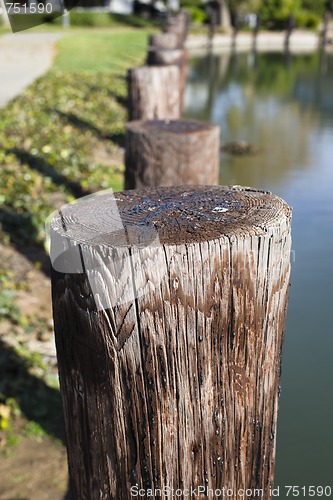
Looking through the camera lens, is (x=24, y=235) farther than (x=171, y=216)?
Yes

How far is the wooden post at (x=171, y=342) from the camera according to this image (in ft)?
5.04

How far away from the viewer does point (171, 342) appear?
5.14ft

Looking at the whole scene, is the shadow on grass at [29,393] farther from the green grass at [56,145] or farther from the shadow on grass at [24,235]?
the shadow on grass at [24,235]

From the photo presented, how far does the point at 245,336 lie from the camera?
5.39 ft

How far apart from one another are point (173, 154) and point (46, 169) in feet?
12.4

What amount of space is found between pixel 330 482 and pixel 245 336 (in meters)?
2.21

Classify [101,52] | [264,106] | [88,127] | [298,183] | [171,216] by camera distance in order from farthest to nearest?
[101,52] < [264,106] < [88,127] < [298,183] < [171,216]

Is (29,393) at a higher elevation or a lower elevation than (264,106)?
lower

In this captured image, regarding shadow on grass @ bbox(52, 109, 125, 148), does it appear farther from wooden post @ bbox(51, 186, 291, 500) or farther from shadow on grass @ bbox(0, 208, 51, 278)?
wooden post @ bbox(51, 186, 291, 500)

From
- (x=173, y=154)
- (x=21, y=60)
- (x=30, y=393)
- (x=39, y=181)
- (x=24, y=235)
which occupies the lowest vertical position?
(x=30, y=393)

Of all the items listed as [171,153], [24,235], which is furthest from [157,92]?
[171,153]

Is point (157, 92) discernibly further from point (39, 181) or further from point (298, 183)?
point (298, 183)

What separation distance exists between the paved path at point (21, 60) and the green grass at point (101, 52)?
45 cm

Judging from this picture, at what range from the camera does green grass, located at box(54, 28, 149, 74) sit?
55.9 feet
